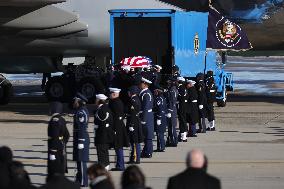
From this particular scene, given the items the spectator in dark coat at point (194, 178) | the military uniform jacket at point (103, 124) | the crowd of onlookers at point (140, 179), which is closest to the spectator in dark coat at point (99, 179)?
the crowd of onlookers at point (140, 179)

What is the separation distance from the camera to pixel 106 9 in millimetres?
33344

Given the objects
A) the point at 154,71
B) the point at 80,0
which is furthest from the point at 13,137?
the point at 80,0

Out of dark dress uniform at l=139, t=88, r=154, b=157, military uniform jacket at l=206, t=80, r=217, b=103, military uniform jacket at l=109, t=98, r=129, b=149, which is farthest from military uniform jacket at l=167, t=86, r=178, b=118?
military uniform jacket at l=109, t=98, r=129, b=149

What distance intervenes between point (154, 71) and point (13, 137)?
4.35m

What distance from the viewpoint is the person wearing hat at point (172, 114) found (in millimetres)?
22844

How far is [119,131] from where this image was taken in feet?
61.8

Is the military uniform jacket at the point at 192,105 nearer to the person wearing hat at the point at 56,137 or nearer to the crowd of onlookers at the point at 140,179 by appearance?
the person wearing hat at the point at 56,137

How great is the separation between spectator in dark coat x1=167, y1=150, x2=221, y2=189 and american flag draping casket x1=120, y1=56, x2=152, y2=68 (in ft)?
56.3

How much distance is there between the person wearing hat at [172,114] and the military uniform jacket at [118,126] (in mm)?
3969

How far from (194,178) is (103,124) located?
7706 millimetres

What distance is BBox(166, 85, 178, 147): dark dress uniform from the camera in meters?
22.9

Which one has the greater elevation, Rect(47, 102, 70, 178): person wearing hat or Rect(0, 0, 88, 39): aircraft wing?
Rect(0, 0, 88, 39): aircraft wing

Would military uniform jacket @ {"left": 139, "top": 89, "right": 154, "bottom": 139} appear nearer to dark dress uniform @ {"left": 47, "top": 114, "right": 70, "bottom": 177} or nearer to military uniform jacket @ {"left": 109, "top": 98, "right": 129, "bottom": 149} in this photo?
military uniform jacket @ {"left": 109, "top": 98, "right": 129, "bottom": 149}

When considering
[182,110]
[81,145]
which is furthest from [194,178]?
[182,110]
